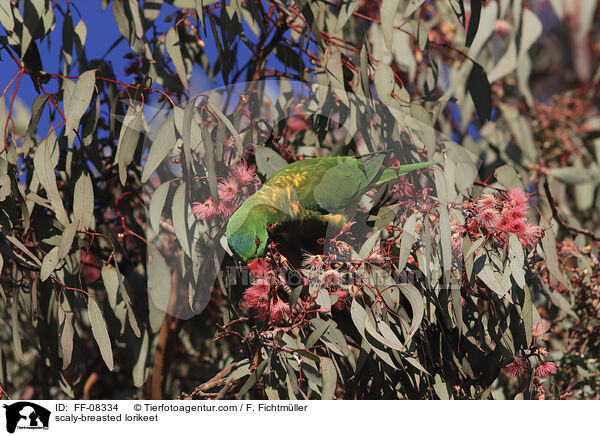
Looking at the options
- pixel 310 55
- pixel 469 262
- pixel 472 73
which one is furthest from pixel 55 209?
pixel 472 73

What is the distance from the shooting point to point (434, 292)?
109 cm

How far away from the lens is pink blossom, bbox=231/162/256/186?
1110 mm

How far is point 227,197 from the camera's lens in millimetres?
1076

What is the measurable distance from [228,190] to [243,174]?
56 millimetres

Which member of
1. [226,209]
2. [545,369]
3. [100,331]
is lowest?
[545,369]

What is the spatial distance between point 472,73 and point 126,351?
3.99 ft

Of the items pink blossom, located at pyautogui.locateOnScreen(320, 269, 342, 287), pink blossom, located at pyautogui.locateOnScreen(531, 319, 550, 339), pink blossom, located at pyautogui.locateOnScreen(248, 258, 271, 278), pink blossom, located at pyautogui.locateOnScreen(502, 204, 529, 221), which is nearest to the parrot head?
pink blossom, located at pyautogui.locateOnScreen(248, 258, 271, 278)

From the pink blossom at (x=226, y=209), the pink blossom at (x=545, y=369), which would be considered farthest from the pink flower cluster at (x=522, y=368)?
the pink blossom at (x=226, y=209)

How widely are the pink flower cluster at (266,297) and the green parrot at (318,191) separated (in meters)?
0.10

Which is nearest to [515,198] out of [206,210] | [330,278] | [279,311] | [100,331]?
[330,278]

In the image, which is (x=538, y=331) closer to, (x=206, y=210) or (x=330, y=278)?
(x=330, y=278)

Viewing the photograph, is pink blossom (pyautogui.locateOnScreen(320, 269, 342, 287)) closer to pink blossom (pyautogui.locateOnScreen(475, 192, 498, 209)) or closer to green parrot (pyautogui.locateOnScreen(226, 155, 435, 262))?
green parrot (pyautogui.locateOnScreen(226, 155, 435, 262))

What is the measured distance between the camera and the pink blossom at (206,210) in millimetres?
1062
